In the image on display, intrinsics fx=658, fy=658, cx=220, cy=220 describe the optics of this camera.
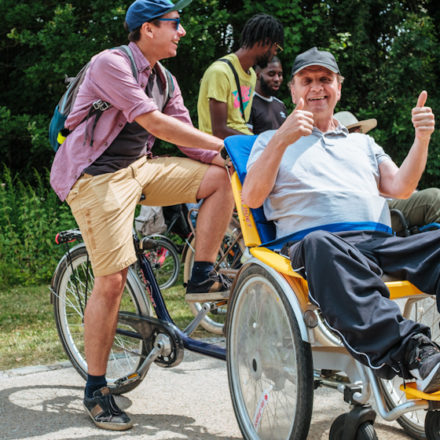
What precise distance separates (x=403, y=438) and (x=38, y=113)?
10051mm

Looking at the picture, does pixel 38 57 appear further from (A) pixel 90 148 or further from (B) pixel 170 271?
(A) pixel 90 148

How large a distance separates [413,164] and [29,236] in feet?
21.6

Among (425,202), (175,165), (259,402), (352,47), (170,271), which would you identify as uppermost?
(352,47)

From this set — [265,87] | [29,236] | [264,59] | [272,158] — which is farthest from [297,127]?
[29,236]

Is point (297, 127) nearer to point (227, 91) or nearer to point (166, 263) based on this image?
point (227, 91)

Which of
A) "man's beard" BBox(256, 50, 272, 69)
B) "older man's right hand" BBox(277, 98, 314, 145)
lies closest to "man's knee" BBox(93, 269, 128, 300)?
"older man's right hand" BBox(277, 98, 314, 145)

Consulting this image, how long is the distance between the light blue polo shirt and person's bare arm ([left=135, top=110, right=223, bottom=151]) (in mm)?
278

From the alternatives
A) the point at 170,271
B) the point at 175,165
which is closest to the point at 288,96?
the point at 170,271

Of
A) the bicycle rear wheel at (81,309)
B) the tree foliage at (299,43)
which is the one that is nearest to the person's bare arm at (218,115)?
the bicycle rear wheel at (81,309)

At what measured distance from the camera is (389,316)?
2.16 m

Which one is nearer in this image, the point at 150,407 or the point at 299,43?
the point at 150,407

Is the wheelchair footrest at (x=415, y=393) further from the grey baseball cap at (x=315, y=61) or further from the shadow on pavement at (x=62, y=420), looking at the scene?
the grey baseball cap at (x=315, y=61)

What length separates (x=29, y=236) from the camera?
858cm

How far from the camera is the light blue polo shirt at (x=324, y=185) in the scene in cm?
283
